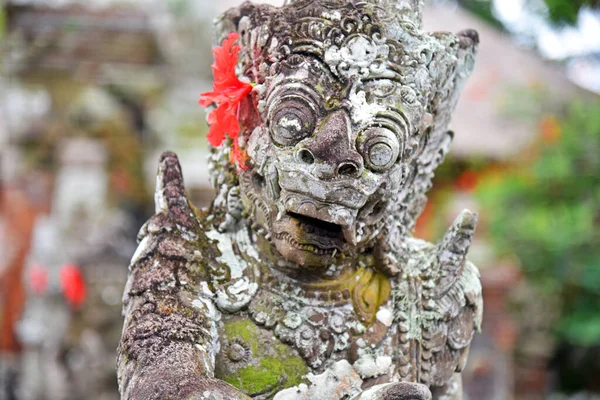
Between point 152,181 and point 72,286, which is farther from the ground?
point 152,181

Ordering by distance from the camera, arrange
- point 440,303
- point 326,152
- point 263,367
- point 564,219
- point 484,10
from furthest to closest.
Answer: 1. point 484,10
2. point 564,219
3. point 440,303
4. point 263,367
5. point 326,152

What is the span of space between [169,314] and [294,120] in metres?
0.56

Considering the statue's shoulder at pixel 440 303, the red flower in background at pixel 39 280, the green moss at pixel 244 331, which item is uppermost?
the statue's shoulder at pixel 440 303

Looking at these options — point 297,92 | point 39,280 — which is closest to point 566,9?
point 297,92

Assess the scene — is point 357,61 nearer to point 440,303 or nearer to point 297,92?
point 297,92

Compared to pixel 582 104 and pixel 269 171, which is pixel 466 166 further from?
pixel 269 171

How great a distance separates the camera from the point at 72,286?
759cm

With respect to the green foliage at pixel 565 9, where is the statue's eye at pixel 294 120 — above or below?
below

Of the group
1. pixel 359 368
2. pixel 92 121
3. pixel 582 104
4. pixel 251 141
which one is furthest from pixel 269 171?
pixel 92 121

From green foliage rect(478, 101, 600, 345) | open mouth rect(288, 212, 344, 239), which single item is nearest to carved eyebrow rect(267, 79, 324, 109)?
open mouth rect(288, 212, 344, 239)

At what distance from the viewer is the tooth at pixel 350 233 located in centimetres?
206

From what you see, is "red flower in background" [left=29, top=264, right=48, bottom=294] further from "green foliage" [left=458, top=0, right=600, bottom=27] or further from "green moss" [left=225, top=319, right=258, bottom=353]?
"green moss" [left=225, top=319, right=258, bottom=353]

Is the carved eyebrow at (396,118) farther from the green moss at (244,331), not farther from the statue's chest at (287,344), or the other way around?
the green moss at (244,331)

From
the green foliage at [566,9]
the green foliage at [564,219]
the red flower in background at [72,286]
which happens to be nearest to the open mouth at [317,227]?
the green foliage at [566,9]
